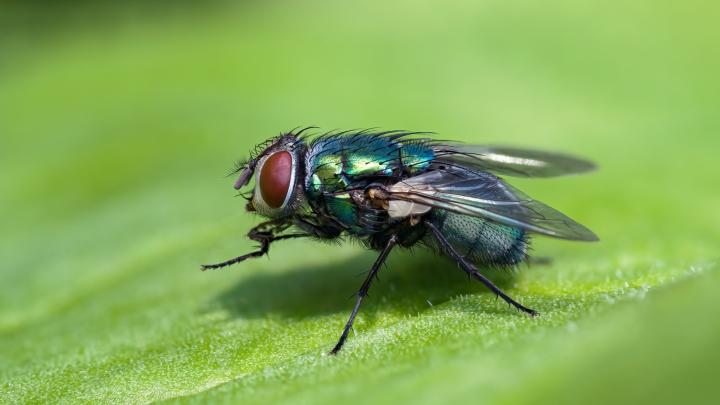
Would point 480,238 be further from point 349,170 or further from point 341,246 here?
point 341,246

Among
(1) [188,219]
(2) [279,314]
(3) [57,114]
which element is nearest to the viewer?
(2) [279,314]

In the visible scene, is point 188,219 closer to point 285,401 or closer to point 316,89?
point 316,89

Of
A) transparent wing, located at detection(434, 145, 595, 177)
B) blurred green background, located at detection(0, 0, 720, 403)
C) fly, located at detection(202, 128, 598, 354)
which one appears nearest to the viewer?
blurred green background, located at detection(0, 0, 720, 403)

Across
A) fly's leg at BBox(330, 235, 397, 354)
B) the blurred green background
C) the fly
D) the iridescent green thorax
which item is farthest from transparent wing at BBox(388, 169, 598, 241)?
the blurred green background

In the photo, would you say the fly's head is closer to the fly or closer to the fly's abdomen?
the fly

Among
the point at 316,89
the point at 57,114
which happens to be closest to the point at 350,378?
the point at 316,89

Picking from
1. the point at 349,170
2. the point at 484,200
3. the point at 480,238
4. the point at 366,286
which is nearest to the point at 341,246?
the point at 349,170

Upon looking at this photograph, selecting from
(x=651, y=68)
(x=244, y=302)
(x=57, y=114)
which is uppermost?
(x=651, y=68)
